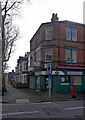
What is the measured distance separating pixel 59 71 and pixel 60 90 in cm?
239

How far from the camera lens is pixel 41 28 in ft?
73.8

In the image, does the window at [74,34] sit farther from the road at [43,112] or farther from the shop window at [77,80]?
the road at [43,112]

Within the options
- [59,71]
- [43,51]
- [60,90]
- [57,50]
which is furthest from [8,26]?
[60,90]

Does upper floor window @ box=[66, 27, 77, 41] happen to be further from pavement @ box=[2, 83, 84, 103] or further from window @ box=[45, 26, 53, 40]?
pavement @ box=[2, 83, 84, 103]

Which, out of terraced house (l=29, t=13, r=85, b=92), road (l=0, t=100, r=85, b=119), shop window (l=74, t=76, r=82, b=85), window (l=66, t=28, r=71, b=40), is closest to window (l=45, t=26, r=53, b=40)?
terraced house (l=29, t=13, r=85, b=92)

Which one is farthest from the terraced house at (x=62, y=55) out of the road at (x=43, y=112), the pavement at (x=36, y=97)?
the road at (x=43, y=112)

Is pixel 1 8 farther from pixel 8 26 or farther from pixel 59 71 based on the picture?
pixel 59 71

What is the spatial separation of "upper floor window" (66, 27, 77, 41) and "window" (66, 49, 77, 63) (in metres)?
1.64

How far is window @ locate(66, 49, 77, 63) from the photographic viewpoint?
21822 millimetres

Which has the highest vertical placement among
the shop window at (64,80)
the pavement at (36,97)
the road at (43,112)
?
the shop window at (64,80)

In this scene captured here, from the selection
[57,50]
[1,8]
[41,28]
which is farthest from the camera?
[41,28]

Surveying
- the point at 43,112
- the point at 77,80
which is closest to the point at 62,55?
the point at 77,80

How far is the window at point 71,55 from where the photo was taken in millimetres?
21822

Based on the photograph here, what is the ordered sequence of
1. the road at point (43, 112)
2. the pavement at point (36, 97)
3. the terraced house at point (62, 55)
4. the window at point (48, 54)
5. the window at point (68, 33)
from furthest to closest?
the window at point (68, 33) → the window at point (48, 54) → the terraced house at point (62, 55) → the pavement at point (36, 97) → the road at point (43, 112)
